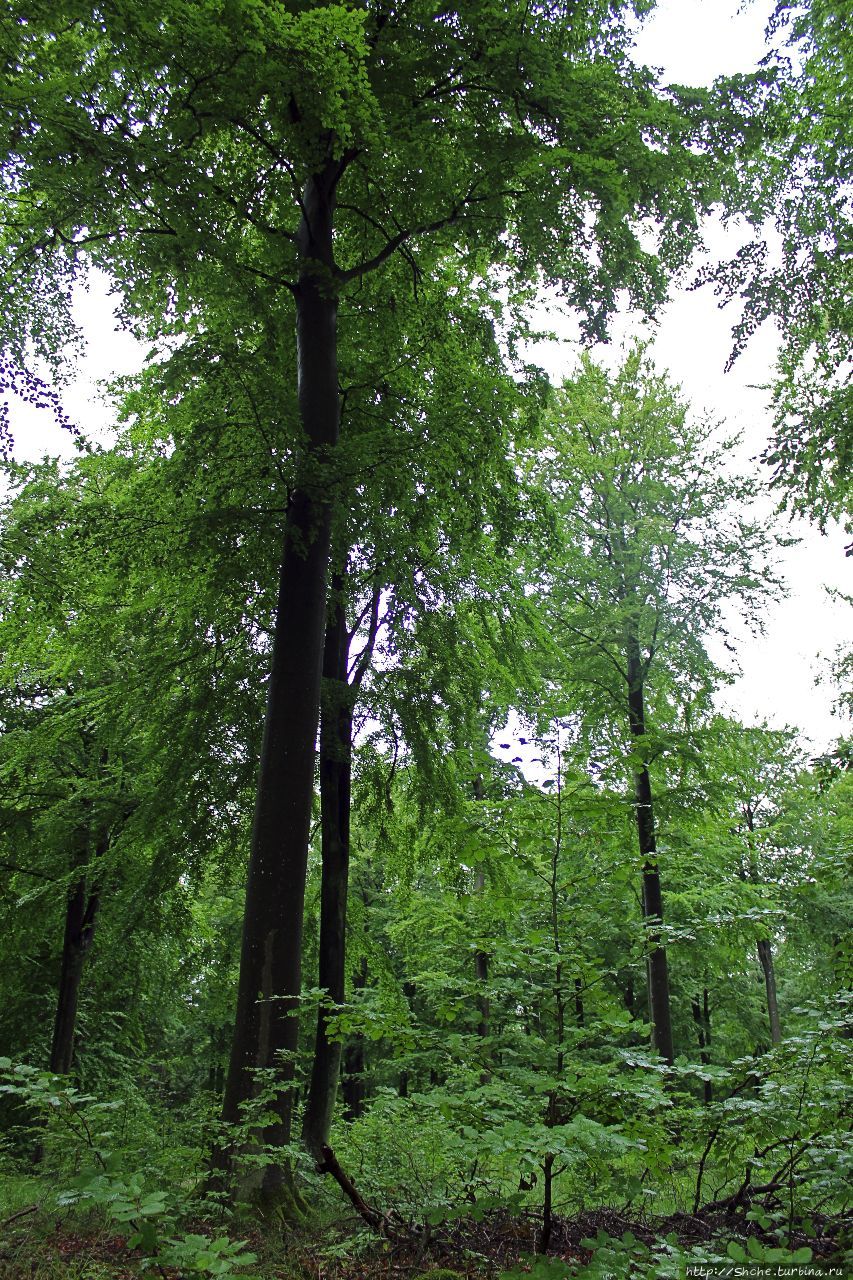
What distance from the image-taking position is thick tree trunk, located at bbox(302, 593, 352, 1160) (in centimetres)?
819

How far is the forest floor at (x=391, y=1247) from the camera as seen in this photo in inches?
126

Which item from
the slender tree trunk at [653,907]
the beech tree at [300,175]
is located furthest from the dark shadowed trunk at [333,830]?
the slender tree trunk at [653,907]

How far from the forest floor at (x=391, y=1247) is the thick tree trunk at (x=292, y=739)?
2.52 ft

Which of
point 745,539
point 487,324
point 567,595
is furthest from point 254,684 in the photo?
point 745,539

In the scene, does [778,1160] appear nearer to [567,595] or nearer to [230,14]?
[230,14]

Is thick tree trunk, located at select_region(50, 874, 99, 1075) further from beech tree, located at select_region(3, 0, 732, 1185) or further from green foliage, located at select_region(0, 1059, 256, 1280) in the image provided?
green foliage, located at select_region(0, 1059, 256, 1280)

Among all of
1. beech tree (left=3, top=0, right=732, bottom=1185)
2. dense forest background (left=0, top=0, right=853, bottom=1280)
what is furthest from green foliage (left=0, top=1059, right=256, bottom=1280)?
beech tree (left=3, top=0, right=732, bottom=1185)

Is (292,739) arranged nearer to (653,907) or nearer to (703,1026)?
(653,907)

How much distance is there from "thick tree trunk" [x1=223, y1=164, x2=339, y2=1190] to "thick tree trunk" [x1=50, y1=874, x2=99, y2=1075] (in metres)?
7.70

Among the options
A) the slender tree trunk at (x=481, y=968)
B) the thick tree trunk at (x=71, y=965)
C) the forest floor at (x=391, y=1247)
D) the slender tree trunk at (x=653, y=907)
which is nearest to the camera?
the forest floor at (x=391, y=1247)

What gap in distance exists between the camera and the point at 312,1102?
8180mm

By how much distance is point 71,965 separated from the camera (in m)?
12.4

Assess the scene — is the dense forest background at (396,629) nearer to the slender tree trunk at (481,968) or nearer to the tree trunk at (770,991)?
the slender tree trunk at (481,968)

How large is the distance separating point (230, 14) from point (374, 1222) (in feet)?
21.8
